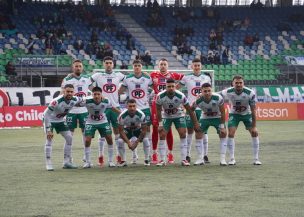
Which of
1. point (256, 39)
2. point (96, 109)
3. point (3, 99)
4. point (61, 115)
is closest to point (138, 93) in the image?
point (96, 109)

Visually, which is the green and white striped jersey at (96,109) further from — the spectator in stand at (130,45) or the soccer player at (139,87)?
the spectator in stand at (130,45)

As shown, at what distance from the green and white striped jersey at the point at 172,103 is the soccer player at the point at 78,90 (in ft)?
6.62

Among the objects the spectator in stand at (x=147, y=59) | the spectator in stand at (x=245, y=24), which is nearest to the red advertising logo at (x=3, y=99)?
the spectator in stand at (x=147, y=59)

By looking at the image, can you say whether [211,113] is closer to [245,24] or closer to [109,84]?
[109,84]

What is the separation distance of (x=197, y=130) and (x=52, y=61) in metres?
25.6

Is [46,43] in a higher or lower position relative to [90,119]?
higher

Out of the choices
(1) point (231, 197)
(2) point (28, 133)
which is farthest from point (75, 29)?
(1) point (231, 197)

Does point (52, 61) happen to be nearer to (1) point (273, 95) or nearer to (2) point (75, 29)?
(2) point (75, 29)

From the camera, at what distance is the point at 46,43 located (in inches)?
1686

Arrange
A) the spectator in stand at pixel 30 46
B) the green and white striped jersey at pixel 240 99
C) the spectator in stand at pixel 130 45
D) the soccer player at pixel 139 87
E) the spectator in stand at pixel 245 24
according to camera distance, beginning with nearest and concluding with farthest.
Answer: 1. the green and white striped jersey at pixel 240 99
2. the soccer player at pixel 139 87
3. the spectator in stand at pixel 30 46
4. the spectator in stand at pixel 130 45
5. the spectator in stand at pixel 245 24

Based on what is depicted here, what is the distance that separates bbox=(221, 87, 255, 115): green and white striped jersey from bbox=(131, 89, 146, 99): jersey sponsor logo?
1.85m

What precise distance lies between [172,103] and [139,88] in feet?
3.85

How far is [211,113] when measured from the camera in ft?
54.5

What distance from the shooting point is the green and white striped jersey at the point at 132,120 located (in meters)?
16.2
